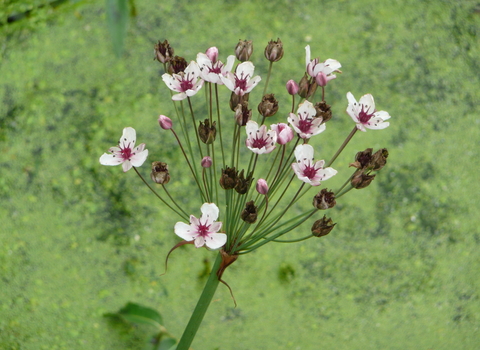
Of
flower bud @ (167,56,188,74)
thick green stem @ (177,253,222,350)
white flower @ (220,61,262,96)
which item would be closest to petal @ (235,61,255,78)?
white flower @ (220,61,262,96)

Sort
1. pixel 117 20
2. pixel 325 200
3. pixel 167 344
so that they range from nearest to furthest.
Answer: pixel 325 200, pixel 167 344, pixel 117 20

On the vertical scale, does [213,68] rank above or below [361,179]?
above

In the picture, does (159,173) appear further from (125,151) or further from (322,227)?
(322,227)

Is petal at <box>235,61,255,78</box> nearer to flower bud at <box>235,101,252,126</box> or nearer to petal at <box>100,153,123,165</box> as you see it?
flower bud at <box>235,101,252,126</box>

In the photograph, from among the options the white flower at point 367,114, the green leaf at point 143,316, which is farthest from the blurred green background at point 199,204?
the white flower at point 367,114

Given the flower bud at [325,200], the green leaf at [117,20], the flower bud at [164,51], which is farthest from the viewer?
the green leaf at [117,20]

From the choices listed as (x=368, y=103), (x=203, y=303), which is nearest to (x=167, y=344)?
(x=203, y=303)

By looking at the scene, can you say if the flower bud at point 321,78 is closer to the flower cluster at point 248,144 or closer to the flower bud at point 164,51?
the flower cluster at point 248,144

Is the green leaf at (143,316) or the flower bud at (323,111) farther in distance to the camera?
the green leaf at (143,316)
